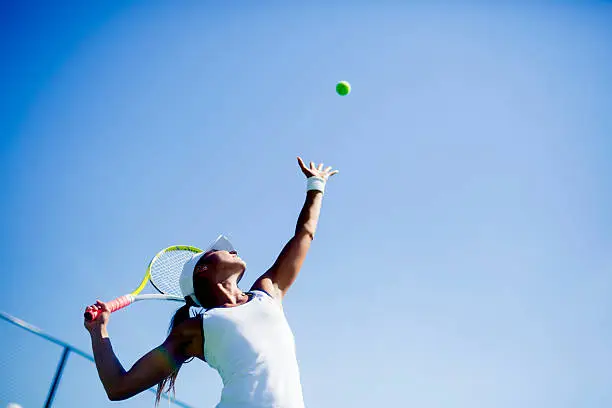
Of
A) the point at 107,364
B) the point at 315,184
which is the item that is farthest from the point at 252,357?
the point at 315,184

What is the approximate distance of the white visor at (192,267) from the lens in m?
2.78

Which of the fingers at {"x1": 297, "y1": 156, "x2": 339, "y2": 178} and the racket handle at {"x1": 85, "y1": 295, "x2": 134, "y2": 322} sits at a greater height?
the fingers at {"x1": 297, "y1": 156, "x2": 339, "y2": 178}

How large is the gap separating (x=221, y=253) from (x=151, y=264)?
1957mm

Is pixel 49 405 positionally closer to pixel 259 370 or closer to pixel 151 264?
pixel 151 264

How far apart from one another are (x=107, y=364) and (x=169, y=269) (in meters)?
2.53

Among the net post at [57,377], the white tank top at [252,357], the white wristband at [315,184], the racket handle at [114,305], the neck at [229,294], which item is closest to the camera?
the white tank top at [252,357]

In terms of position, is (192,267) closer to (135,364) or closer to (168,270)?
(135,364)

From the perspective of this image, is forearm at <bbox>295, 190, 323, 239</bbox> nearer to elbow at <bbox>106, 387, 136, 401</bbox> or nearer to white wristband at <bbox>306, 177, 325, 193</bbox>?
white wristband at <bbox>306, 177, 325, 193</bbox>

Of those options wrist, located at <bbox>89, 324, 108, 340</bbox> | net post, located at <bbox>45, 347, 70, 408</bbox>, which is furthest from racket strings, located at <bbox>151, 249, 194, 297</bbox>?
wrist, located at <bbox>89, 324, 108, 340</bbox>

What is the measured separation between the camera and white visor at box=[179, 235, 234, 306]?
278 centimetres

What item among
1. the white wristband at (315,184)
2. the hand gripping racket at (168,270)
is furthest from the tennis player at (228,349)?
the hand gripping racket at (168,270)

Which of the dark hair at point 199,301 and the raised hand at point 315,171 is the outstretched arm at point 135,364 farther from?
the raised hand at point 315,171

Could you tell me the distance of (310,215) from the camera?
308cm

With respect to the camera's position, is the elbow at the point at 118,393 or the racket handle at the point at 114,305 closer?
the elbow at the point at 118,393
